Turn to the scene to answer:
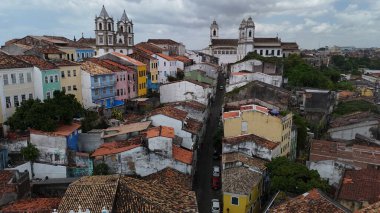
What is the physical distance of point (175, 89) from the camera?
54062mm

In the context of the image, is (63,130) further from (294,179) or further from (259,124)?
(294,179)

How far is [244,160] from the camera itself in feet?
102

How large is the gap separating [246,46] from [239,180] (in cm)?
7751

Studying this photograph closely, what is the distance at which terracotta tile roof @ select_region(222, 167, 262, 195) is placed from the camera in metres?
27.5

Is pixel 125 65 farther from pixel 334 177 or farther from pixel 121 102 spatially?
pixel 334 177

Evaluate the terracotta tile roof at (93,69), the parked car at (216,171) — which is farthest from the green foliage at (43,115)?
the parked car at (216,171)

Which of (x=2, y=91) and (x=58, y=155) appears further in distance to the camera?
(x=2, y=91)

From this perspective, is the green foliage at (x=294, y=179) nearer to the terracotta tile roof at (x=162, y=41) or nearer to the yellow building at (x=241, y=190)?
the yellow building at (x=241, y=190)

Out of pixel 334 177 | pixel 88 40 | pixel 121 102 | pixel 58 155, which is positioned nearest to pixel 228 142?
pixel 334 177

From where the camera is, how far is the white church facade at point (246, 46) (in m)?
101

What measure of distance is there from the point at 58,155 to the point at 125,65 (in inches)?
1102

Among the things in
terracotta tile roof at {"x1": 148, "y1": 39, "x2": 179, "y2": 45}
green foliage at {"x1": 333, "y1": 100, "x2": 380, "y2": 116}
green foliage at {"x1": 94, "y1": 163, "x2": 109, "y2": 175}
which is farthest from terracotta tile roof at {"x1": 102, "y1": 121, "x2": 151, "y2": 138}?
terracotta tile roof at {"x1": 148, "y1": 39, "x2": 179, "y2": 45}

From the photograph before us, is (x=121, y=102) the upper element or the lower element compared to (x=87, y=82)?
lower

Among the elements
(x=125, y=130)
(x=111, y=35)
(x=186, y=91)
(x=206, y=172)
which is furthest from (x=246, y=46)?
(x=125, y=130)
